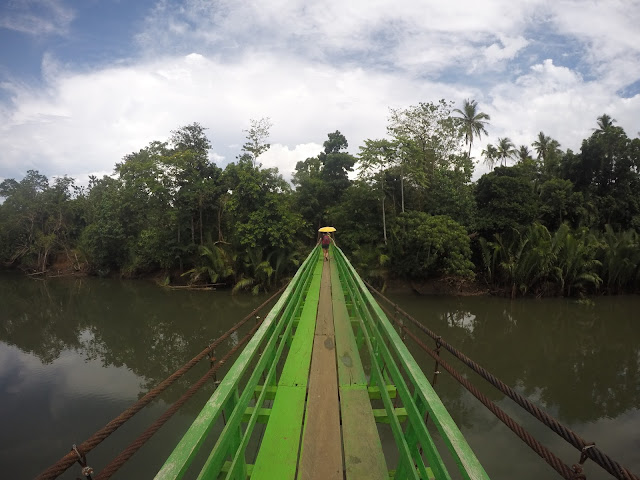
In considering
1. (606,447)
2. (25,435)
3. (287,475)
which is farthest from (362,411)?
(25,435)

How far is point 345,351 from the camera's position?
10.1 feet

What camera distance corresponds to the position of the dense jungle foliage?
39.4ft

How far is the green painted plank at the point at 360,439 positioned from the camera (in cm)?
169

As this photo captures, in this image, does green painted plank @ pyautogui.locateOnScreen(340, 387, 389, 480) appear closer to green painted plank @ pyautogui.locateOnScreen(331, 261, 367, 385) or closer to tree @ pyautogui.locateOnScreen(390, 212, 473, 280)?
green painted plank @ pyautogui.locateOnScreen(331, 261, 367, 385)

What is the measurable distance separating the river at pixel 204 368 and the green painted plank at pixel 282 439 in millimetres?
3162

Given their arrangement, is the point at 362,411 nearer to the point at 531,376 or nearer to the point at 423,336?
the point at 531,376

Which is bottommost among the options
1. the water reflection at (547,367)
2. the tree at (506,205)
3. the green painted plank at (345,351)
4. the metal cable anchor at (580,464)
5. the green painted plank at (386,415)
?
the water reflection at (547,367)

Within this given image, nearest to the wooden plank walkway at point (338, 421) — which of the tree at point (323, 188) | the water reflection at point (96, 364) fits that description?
the water reflection at point (96, 364)

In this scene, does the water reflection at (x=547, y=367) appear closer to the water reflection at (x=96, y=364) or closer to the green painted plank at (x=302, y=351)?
the green painted plank at (x=302, y=351)

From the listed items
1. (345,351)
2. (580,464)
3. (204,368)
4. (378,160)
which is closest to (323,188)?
(378,160)

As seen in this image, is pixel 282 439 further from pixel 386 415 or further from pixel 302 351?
pixel 302 351

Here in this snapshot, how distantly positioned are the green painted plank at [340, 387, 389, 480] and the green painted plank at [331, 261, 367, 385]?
0.17 meters

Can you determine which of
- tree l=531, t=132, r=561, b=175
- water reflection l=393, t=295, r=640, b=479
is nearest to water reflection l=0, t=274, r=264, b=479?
water reflection l=393, t=295, r=640, b=479

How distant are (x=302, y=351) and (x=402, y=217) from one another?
11.2 meters
